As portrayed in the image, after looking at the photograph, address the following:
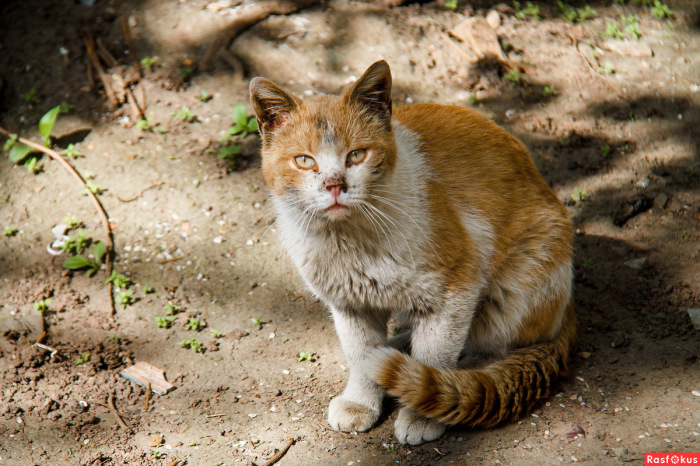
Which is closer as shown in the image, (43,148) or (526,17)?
(43,148)

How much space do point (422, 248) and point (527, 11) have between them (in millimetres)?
3856

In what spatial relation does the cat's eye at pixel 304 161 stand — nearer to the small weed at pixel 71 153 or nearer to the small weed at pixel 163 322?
the small weed at pixel 163 322

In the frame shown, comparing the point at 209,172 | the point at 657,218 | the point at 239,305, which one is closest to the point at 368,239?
the point at 239,305

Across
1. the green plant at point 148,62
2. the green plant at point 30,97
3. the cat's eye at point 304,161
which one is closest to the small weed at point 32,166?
the green plant at point 30,97

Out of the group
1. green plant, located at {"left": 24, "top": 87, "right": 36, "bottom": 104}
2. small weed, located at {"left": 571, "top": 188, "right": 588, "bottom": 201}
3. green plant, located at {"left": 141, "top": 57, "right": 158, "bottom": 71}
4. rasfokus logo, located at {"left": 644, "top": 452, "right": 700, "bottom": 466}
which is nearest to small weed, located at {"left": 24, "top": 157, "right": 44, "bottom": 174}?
green plant, located at {"left": 24, "top": 87, "right": 36, "bottom": 104}

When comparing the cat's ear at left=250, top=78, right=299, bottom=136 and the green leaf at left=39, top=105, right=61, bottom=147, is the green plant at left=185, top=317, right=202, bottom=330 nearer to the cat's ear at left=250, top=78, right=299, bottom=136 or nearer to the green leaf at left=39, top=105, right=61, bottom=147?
the cat's ear at left=250, top=78, right=299, bottom=136

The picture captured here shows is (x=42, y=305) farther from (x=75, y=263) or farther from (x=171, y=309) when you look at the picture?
(x=171, y=309)

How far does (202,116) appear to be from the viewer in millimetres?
4758

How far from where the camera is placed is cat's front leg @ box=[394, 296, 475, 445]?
9.20 feet

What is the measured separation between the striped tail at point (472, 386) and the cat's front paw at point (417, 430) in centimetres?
11

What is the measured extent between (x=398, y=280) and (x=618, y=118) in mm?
3059

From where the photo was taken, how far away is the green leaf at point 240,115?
4500 mm

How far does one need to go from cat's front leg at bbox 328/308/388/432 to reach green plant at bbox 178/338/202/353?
0.94 m

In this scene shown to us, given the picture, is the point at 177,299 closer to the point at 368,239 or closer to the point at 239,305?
the point at 239,305
